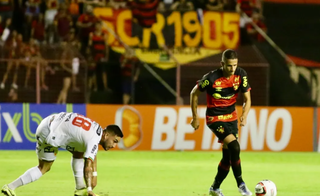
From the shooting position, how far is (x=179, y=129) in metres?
16.3

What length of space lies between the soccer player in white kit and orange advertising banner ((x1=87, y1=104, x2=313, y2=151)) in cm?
841

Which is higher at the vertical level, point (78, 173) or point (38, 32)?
point (38, 32)

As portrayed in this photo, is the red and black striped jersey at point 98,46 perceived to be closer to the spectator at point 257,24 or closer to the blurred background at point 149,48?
the blurred background at point 149,48

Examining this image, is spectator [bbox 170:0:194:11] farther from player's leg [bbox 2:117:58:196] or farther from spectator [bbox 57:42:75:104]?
player's leg [bbox 2:117:58:196]

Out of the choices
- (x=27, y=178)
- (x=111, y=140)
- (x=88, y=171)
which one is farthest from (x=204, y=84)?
(x=27, y=178)

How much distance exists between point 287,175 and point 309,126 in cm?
545

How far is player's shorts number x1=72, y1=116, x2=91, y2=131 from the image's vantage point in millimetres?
7431

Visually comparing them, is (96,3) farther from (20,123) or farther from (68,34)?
(20,123)

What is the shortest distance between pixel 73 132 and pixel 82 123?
0.15 meters

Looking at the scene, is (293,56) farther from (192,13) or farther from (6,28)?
(6,28)

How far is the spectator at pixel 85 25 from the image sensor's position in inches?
718

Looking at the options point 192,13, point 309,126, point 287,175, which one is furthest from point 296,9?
point 287,175

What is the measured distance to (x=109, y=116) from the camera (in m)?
16.3

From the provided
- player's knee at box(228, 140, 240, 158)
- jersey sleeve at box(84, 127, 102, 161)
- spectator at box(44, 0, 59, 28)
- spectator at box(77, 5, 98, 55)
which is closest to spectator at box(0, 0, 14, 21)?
spectator at box(44, 0, 59, 28)
